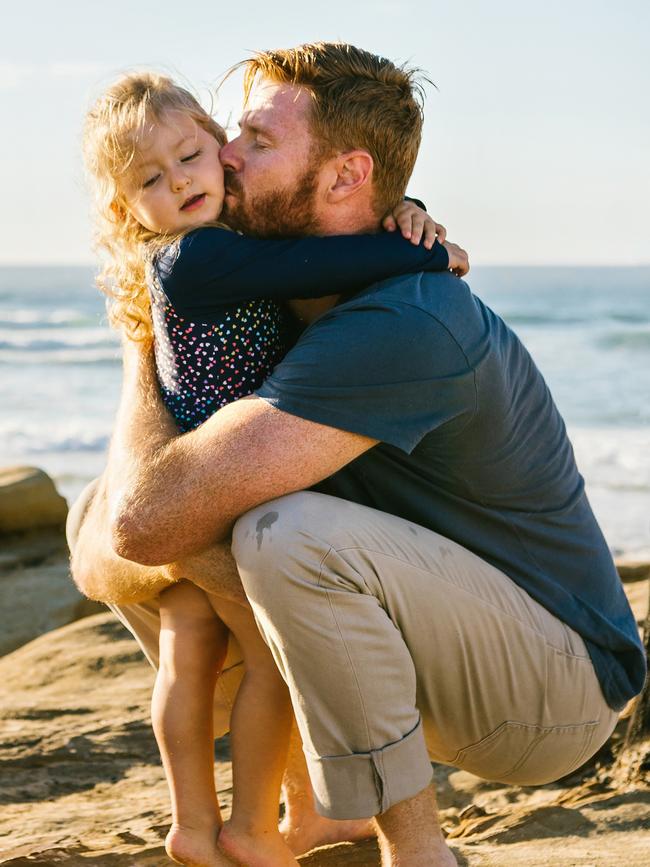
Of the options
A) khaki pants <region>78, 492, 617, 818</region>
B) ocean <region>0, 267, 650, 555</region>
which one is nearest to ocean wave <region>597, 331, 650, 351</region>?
ocean <region>0, 267, 650, 555</region>

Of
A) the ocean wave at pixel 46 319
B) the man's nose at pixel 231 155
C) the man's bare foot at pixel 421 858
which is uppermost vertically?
the man's nose at pixel 231 155

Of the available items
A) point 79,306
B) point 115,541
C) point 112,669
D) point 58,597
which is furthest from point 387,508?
point 79,306

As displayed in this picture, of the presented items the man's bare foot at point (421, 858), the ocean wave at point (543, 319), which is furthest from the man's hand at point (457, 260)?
the ocean wave at point (543, 319)

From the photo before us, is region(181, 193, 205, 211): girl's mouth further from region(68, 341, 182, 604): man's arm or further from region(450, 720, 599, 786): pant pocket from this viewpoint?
region(450, 720, 599, 786): pant pocket

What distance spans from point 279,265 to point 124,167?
0.70m

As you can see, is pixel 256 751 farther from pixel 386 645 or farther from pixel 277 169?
pixel 277 169

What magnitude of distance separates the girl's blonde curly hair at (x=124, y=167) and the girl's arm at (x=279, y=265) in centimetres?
33

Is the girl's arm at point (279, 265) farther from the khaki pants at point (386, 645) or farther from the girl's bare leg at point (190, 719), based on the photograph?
the girl's bare leg at point (190, 719)

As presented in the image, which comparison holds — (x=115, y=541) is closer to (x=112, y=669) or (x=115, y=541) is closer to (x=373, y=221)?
(x=373, y=221)

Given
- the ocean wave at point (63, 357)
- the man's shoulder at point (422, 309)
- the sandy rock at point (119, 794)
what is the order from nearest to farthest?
the man's shoulder at point (422, 309), the sandy rock at point (119, 794), the ocean wave at point (63, 357)

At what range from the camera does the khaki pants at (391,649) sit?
7.31ft

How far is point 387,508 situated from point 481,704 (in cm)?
47

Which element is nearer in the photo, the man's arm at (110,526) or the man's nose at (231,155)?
the man's arm at (110,526)

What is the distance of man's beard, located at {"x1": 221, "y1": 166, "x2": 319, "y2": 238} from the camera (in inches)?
113
